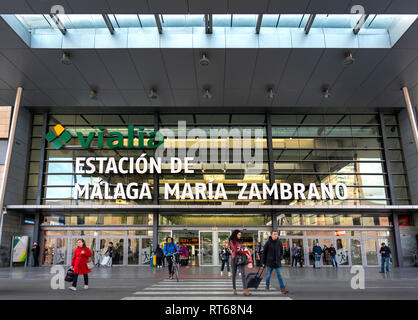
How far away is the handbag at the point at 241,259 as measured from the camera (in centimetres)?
939

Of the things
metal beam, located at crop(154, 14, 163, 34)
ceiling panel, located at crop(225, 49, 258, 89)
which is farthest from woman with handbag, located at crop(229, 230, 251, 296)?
metal beam, located at crop(154, 14, 163, 34)

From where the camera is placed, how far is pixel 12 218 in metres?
23.2

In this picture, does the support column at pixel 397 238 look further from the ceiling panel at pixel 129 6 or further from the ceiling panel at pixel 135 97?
the ceiling panel at pixel 129 6

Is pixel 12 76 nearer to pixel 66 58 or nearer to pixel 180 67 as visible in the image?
pixel 66 58

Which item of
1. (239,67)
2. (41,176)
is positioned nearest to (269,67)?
(239,67)

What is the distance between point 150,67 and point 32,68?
6.27 meters

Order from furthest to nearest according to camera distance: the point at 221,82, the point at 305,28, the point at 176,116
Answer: the point at 176,116 → the point at 221,82 → the point at 305,28

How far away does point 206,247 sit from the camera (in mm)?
24422

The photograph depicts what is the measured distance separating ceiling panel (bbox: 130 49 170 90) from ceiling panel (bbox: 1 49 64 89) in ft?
16.6

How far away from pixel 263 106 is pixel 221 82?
16.5 ft

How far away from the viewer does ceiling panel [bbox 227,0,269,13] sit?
1339 cm

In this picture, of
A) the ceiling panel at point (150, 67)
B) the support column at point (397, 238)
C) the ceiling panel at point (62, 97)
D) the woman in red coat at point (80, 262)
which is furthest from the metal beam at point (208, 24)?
the support column at point (397, 238)
